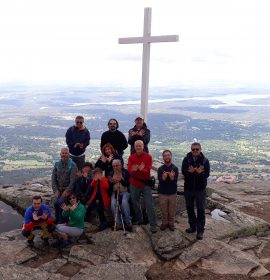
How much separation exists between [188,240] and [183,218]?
53.6 inches

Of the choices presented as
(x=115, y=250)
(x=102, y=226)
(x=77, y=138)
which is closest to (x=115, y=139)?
(x=77, y=138)

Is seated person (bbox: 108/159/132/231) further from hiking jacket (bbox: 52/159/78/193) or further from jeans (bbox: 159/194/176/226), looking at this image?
hiking jacket (bbox: 52/159/78/193)

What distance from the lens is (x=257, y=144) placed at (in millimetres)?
96125

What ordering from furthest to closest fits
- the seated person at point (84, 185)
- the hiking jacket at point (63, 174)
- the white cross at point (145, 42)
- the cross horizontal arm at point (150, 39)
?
the white cross at point (145, 42), the cross horizontal arm at point (150, 39), the hiking jacket at point (63, 174), the seated person at point (84, 185)

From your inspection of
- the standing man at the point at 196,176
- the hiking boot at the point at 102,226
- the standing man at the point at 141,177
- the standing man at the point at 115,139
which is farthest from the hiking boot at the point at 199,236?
the standing man at the point at 115,139

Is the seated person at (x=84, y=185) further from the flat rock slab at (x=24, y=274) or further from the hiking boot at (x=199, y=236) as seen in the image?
the hiking boot at (x=199, y=236)

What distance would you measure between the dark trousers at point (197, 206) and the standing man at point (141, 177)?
0.80 meters

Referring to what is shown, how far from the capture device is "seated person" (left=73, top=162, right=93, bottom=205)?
819cm

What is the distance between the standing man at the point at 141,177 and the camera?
7652 millimetres

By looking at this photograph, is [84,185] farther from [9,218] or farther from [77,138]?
[9,218]

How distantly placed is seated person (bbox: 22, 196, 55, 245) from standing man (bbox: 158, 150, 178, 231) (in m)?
2.40

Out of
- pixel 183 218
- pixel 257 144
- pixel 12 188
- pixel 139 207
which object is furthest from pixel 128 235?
pixel 257 144

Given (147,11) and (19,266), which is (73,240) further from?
(147,11)

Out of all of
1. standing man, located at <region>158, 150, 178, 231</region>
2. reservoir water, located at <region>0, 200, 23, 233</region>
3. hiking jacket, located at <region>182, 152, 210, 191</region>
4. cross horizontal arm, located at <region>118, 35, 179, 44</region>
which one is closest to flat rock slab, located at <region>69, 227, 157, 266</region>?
standing man, located at <region>158, 150, 178, 231</region>
